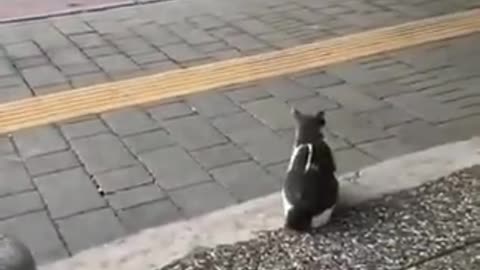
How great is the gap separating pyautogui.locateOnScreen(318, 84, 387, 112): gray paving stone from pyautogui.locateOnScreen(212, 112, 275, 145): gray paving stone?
57 centimetres

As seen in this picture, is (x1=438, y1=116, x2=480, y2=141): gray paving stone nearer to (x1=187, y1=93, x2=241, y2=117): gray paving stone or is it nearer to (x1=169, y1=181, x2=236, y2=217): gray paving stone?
(x1=187, y1=93, x2=241, y2=117): gray paving stone

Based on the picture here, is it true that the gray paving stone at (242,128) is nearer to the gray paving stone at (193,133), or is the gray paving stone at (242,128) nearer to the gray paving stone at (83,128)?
the gray paving stone at (193,133)

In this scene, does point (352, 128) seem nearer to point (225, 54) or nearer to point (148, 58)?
point (225, 54)

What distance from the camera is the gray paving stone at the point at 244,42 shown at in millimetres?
5992

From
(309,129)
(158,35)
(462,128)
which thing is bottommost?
(158,35)

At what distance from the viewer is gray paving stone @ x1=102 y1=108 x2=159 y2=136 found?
15.6 ft

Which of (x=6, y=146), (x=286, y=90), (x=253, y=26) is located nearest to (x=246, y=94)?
(x=286, y=90)

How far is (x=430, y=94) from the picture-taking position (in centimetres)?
522

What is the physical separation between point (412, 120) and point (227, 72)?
1.28 m

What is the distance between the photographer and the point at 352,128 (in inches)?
188

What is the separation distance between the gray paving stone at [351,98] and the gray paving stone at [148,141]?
108 cm

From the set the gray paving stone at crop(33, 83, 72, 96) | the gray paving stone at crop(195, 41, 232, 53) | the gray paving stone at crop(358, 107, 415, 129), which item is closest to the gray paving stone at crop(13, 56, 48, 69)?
the gray paving stone at crop(33, 83, 72, 96)

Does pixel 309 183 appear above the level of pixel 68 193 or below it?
above

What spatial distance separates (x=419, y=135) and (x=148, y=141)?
144cm
